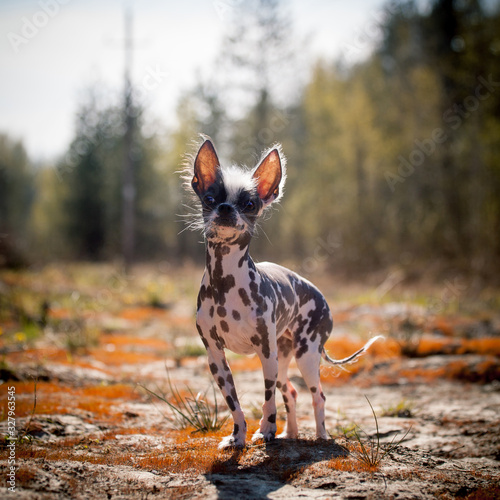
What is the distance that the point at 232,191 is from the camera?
369cm

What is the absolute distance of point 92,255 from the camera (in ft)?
98.6

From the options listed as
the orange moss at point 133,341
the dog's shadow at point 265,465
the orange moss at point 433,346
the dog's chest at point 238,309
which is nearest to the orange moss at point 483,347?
the orange moss at point 433,346

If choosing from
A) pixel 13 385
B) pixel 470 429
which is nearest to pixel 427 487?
pixel 470 429

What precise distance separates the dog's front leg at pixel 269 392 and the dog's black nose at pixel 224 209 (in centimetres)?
110

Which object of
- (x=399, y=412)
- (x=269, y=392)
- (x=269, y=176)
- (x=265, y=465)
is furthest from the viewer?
(x=399, y=412)

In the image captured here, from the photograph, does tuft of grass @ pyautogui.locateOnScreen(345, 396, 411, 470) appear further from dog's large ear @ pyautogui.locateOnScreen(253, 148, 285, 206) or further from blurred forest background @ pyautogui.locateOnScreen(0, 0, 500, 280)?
blurred forest background @ pyautogui.locateOnScreen(0, 0, 500, 280)

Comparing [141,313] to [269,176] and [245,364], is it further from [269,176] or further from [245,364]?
[269,176]

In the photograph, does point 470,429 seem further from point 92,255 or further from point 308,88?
point 92,255

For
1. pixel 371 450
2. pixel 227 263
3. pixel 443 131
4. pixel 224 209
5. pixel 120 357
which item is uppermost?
pixel 443 131

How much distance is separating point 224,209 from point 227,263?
0.49 meters

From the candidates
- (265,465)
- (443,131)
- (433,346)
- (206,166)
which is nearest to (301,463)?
(265,465)

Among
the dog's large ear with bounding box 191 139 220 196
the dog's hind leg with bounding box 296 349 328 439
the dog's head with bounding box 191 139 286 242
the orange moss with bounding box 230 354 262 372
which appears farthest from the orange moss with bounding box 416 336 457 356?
the dog's large ear with bounding box 191 139 220 196

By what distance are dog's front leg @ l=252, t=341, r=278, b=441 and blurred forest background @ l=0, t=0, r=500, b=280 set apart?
45.9 ft

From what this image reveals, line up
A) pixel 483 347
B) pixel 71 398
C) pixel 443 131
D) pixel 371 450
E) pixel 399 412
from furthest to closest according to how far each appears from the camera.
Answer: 1. pixel 443 131
2. pixel 483 347
3. pixel 399 412
4. pixel 71 398
5. pixel 371 450
